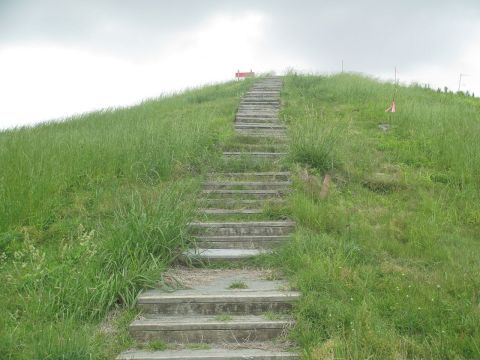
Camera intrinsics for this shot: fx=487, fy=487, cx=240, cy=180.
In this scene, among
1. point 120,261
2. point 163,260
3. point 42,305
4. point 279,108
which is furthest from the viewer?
point 279,108

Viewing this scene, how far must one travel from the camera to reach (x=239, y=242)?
21.9 ft

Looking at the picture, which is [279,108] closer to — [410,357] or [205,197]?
[205,197]

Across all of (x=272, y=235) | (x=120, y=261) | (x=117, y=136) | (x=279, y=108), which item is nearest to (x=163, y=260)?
(x=120, y=261)

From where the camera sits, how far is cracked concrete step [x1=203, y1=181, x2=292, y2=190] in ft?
27.7

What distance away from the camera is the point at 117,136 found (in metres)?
9.70

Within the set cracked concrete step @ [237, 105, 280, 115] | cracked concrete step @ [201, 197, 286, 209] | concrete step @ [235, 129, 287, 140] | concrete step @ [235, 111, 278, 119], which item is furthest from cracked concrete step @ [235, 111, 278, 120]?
cracked concrete step @ [201, 197, 286, 209]

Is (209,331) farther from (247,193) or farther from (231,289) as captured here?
(247,193)

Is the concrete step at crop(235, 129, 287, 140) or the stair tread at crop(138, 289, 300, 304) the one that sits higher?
the concrete step at crop(235, 129, 287, 140)

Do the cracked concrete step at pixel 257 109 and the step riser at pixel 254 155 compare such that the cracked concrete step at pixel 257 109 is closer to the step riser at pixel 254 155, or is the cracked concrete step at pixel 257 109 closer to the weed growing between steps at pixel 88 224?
the weed growing between steps at pixel 88 224

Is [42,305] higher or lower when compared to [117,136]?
lower

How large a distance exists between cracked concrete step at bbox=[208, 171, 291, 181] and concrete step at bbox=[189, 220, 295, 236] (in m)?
1.93

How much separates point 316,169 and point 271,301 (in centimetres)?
411

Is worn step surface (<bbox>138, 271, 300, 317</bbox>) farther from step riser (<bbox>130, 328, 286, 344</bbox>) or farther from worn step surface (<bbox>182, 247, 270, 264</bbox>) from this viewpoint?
worn step surface (<bbox>182, 247, 270, 264</bbox>)

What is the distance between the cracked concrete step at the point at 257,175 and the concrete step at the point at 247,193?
649 millimetres
